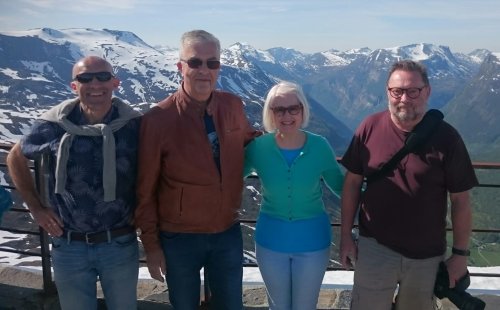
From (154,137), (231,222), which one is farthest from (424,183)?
(154,137)

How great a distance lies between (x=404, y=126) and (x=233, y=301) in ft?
6.87

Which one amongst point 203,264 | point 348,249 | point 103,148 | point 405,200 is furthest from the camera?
point 348,249

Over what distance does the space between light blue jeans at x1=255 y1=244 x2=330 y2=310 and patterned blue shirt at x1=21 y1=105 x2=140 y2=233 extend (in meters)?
1.28

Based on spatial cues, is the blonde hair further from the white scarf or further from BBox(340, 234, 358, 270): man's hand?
the white scarf

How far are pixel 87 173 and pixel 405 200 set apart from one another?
2.55 meters

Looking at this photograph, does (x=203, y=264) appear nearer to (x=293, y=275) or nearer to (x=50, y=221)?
(x=293, y=275)

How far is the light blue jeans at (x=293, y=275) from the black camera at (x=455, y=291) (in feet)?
3.09

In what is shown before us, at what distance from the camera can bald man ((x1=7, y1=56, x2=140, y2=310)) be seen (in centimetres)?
389

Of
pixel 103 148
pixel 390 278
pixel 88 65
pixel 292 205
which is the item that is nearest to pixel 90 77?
pixel 88 65

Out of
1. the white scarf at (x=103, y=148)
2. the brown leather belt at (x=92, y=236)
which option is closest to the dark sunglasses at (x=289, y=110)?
the white scarf at (x=103, y=148)

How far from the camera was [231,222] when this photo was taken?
14.1ft

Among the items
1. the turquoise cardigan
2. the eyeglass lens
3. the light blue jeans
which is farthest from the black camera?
the eyeglass lens

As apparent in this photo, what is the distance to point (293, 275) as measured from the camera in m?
4.21

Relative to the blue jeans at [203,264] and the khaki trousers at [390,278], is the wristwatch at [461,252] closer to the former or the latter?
the khaki trousers at [390,278]
